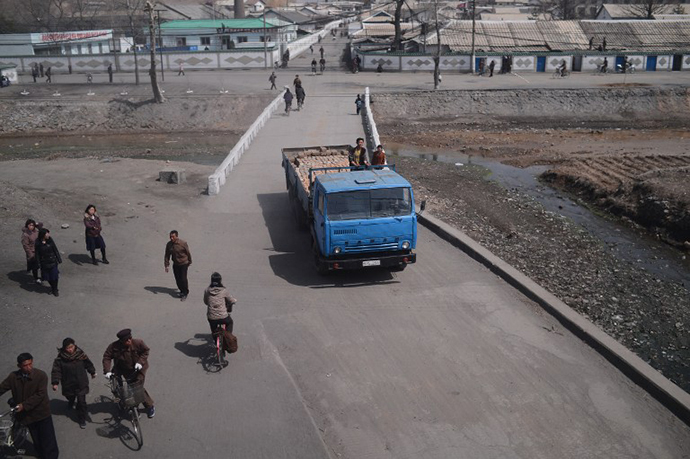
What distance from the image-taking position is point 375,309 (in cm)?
1230

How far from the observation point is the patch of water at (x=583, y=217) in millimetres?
16578

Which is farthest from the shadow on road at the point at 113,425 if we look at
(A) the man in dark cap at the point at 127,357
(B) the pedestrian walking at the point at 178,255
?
(B) the pedestrian walking at the point at 178,255

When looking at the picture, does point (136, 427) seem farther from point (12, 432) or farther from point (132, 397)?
point (12, 432)

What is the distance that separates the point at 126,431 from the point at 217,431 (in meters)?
1.21

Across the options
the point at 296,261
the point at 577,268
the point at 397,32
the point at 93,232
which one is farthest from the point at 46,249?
the point at 397,32

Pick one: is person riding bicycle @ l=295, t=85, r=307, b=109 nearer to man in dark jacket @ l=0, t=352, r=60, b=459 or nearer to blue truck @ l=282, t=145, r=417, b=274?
blue truck @ l=282, t=145, r=417, b=274

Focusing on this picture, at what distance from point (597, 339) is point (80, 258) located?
1123 centimetres

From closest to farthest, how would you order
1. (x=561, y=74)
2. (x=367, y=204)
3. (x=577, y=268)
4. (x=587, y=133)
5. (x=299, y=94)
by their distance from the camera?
1. (x=367, y=204)
2. (x=577, y=268)
3. (x=299, y=94)
4. (x=587, y=133)
5. (x=561, y=74)

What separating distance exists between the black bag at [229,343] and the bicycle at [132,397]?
1.91 m

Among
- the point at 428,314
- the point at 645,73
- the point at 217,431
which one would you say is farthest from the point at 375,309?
the point at 645,73

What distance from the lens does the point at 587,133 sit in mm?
35375

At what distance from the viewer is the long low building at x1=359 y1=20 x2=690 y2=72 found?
5181 cm

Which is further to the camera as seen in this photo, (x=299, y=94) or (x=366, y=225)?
(x=299, y=94)

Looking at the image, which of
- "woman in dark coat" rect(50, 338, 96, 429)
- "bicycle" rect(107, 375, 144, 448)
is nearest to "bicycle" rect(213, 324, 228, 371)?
"bicycle" rect(107, 375, 144, 448)
